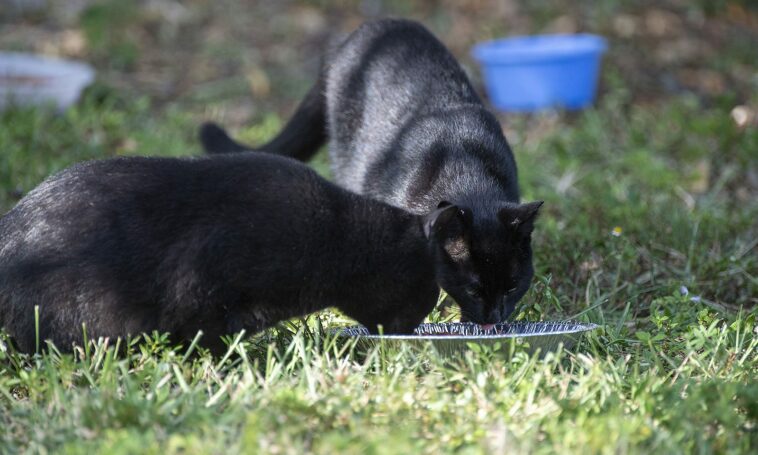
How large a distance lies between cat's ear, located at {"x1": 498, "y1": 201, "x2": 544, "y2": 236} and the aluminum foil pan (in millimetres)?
369

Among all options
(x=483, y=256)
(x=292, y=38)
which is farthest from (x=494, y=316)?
(x=292, y=38)

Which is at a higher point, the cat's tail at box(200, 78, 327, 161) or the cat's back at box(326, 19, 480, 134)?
the cat's back at box(326, 19, 480, 134)

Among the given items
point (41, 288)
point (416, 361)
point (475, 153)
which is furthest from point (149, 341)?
point (475, 153)

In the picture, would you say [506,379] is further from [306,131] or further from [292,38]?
[292,38]

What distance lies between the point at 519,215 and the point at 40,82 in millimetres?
4613

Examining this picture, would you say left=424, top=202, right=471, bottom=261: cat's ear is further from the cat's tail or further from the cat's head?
the cat's tail

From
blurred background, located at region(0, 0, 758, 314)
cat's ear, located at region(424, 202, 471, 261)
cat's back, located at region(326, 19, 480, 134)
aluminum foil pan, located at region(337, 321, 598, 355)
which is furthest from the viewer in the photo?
cat's back, located at region(326, 19, 480, 134)

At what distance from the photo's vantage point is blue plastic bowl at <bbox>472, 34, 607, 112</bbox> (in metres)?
7.66

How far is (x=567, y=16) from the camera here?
32.0ft

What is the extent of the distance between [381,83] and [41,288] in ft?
7.43

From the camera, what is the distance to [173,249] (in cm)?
336

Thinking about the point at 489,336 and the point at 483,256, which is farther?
the point at 483,256

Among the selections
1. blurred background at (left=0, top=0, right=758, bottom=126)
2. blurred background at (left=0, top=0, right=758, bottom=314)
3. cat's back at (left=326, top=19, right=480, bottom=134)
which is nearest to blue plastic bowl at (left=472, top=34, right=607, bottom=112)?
blurred background at (left=0, top=0, right=758, bottom=314)

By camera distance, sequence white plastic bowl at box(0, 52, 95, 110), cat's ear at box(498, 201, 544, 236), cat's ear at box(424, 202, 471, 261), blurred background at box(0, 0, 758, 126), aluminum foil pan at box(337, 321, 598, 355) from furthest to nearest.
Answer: blurred background at box(0, 0, 758, 126)
white plastic bowl at box(0, 52, 95, 110)
cat's ear at box(498, 201, 544, 236)
cat's ear at box(424, 202, 471, 261)
aluminum foil pan at box(337, 321, 598, 355)
